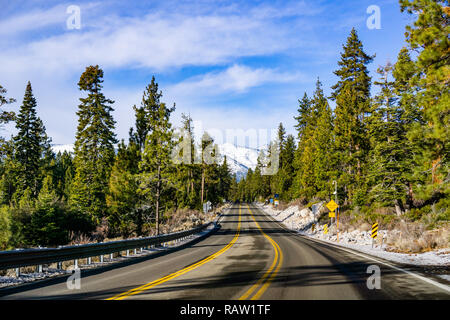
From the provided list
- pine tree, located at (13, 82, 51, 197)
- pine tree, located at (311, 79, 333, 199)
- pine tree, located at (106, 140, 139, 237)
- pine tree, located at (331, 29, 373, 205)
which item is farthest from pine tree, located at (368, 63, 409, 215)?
pine tree, located at (13, 82, 51, 197)

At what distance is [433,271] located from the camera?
30.5 feet

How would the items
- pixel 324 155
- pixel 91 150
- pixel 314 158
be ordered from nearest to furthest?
pixel 91 150 → pixel 324 155 → pixel 314 158

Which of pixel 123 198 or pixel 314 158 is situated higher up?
pixel 314 158

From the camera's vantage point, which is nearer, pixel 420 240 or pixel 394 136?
pixel 420 240

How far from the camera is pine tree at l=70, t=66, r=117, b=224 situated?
31.4 meters

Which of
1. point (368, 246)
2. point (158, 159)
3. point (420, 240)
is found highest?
point (158, 159)

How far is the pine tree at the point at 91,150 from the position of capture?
3138cm

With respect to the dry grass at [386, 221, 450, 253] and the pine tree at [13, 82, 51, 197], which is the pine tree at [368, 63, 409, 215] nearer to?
the dry grass at [386, 221, 450, 253]

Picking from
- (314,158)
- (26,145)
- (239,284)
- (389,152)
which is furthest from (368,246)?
(26,145)

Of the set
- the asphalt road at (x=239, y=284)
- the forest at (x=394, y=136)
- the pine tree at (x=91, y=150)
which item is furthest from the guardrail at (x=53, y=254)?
the pine tree at (x=91, y=150)

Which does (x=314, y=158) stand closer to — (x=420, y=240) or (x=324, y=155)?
(x=324, y=155)

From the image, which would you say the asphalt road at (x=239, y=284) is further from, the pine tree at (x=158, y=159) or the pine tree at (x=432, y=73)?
the pine tree at (x=158, y=159)

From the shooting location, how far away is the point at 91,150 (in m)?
31.7
